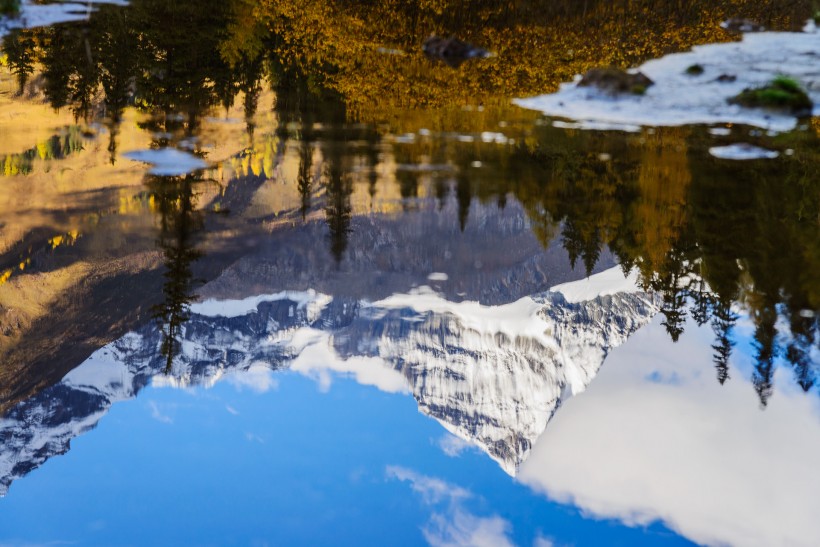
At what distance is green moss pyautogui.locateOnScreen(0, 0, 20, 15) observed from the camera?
35.6m

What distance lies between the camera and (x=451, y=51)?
35344mm

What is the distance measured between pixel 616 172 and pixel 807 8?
147 ft

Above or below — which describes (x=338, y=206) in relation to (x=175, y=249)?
above

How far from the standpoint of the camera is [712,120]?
908 inches

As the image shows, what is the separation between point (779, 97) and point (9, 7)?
108 ft

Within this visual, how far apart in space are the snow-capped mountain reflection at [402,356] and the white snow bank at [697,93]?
457 inches

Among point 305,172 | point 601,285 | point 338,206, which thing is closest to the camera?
point 601,285

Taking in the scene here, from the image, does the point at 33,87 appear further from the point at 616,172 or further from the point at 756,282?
the point at 756,282

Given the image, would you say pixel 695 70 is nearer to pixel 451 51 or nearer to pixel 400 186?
pixel 451 51

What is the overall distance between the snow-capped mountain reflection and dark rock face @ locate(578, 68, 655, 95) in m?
15.6

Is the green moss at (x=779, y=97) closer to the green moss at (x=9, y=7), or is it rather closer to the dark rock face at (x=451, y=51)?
the dark rock face at (x=451, y=51)

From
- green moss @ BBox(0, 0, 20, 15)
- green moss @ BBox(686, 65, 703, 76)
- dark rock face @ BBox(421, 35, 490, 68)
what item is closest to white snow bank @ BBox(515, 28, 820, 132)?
green moss @ BBox(686, 65, 703, 76)

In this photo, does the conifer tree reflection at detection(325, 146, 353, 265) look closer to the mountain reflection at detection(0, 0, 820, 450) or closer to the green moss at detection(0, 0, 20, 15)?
the mountain reflection at detection(0, 0, 820, 450)

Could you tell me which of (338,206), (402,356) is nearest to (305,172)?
(338,206)
